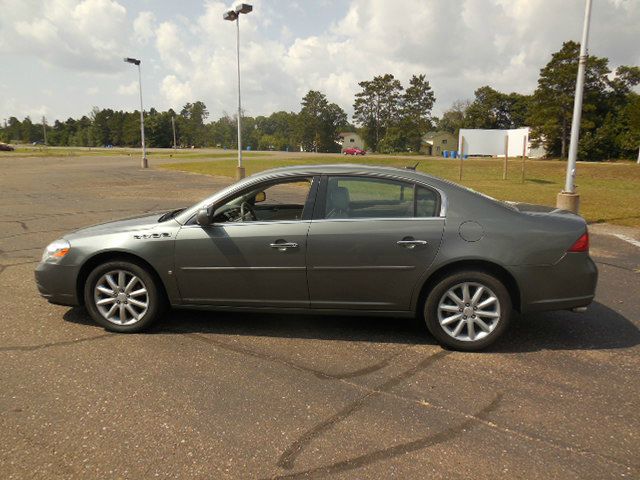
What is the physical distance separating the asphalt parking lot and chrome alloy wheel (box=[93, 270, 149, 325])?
0.23 m

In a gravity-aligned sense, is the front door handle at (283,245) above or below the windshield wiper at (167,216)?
below

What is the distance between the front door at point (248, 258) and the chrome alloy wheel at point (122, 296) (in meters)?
0.40

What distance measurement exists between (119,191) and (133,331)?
14.6 metres

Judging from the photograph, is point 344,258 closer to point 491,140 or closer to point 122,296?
point 122,296

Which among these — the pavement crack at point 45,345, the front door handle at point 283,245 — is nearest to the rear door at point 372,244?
the front door handle at point 283,245

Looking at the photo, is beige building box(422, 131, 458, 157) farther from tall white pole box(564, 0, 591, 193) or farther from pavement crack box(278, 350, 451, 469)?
pavement crack box(278, 350, 451, 469)

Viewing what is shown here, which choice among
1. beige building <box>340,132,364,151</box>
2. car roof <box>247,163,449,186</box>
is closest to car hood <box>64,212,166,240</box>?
car roof <box>247,163,449,186</box>

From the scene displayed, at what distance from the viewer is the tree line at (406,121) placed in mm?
47688

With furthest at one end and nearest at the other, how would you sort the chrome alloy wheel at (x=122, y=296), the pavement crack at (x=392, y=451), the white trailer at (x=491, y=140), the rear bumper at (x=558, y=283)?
1. the white trailer at (x=491, y=140)
2. the chrome alloy wheel at (x=122, y=296)
3. the rear bumper at (x=558, y=283)
4. the pavement crack at (x=392, y=451)

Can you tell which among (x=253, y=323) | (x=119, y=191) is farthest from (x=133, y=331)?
(x=119, y=191)

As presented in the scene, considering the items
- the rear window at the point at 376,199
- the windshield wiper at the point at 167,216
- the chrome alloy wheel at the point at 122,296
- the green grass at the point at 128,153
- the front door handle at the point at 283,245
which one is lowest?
the chrome alloy wheel at the point at 122,296

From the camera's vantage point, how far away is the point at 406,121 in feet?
294

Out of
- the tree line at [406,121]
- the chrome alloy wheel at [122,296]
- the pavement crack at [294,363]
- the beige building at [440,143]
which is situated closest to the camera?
the pavement crack at [294,363]

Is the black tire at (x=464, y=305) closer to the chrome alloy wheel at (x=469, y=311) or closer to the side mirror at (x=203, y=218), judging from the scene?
the chrome alloy wheel at (x=469, y=311)
